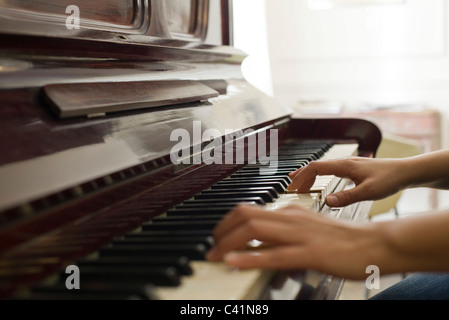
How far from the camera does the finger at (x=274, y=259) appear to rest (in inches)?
28.3

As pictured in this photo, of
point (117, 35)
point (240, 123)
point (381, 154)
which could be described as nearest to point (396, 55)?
point (381, 154)

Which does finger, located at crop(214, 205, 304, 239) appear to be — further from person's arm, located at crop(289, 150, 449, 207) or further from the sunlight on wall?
the sunlight on wall

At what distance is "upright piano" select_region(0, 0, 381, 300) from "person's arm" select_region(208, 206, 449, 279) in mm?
38

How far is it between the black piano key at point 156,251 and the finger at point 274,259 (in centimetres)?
5

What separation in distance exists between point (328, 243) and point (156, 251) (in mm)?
239

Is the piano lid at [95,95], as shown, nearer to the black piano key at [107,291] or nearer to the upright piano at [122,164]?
the upright piano at [122,164]

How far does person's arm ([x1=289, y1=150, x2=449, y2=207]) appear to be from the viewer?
131 centimetres

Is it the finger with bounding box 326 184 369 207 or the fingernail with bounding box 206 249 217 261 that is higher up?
the fingernail with bounding box 206 249 217 261

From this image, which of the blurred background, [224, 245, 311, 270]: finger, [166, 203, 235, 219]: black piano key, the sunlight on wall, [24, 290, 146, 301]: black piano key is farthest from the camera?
the blurred background

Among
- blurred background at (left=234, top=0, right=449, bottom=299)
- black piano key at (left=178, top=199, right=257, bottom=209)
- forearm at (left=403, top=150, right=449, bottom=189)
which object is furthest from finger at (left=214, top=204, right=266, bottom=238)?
blurred background at (left=234, top=0, right=449, bottom=299)

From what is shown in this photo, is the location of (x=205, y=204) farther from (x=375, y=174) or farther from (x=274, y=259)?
(x=375, y=174)

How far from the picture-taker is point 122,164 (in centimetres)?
90

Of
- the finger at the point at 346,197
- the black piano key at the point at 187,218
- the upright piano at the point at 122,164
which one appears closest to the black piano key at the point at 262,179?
the upright piano at the point at 122,164
